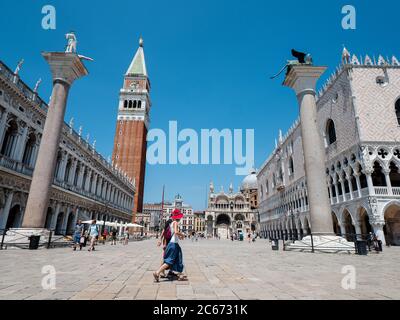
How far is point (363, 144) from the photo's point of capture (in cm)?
2519

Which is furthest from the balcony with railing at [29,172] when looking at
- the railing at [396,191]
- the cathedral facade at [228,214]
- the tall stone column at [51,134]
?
the cathedral facade at [228,214]

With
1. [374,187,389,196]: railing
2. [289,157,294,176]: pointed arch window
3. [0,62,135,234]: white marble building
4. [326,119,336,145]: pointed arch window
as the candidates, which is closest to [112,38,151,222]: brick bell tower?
[0,62,135,234]: white marble building

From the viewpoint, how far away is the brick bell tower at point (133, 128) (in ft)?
230

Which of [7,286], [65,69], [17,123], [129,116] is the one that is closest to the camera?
[7,286]

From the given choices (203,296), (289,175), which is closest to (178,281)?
(203,296)

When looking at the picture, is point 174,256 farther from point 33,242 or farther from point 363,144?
point 363,144

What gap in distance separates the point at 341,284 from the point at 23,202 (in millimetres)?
25487

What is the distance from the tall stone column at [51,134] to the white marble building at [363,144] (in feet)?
62.3

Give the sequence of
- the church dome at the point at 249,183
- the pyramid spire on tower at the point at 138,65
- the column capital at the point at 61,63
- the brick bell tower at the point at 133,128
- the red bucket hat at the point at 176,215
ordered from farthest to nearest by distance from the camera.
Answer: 1. the church dome at the point at 249,183
2. the pyramid spire on tower at the point at 138,65
3. the brick bell tower at the point at 133,128
4. the column capital at the point at 61,63
5. the red bucket hat at the point at 176,215

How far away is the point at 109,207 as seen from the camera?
47.0 m

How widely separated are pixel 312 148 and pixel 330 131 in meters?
19.0

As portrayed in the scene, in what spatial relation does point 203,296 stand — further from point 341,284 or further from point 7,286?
point 7,286

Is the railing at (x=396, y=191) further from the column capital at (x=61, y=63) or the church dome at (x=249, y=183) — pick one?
the church dome at (x=249, y=183)

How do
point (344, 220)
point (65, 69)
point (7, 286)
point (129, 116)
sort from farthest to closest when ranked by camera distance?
point (129, 116), point (344, 220), point (65, 69), point (7, 286)
